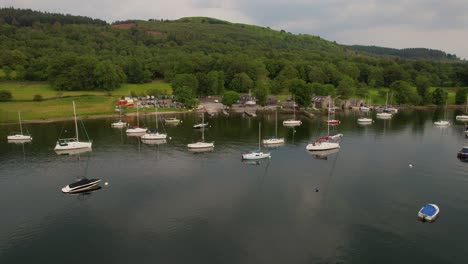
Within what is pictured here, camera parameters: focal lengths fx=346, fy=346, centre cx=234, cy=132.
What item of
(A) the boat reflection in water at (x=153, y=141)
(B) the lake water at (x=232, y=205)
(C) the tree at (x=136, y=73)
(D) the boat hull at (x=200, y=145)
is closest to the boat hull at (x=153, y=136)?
(A) the boat reflection in water at (x=153, y=141)

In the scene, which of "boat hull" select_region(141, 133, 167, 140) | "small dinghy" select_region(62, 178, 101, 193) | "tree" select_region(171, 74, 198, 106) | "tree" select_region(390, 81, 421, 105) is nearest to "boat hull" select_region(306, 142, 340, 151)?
"boat hull" select_region(141, 133, 167, 140)

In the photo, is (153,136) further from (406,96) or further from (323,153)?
(406,96)

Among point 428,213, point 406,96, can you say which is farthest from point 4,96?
point 406,96

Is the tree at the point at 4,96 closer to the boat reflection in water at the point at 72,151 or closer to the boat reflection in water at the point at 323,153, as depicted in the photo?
the boat reflection in water at the point at 72,151

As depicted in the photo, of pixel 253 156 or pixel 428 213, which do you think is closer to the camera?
pixel 428 213

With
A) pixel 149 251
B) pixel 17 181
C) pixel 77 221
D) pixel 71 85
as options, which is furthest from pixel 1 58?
pixel 149 251

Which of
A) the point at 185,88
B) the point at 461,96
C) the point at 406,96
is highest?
the point at 185,88
